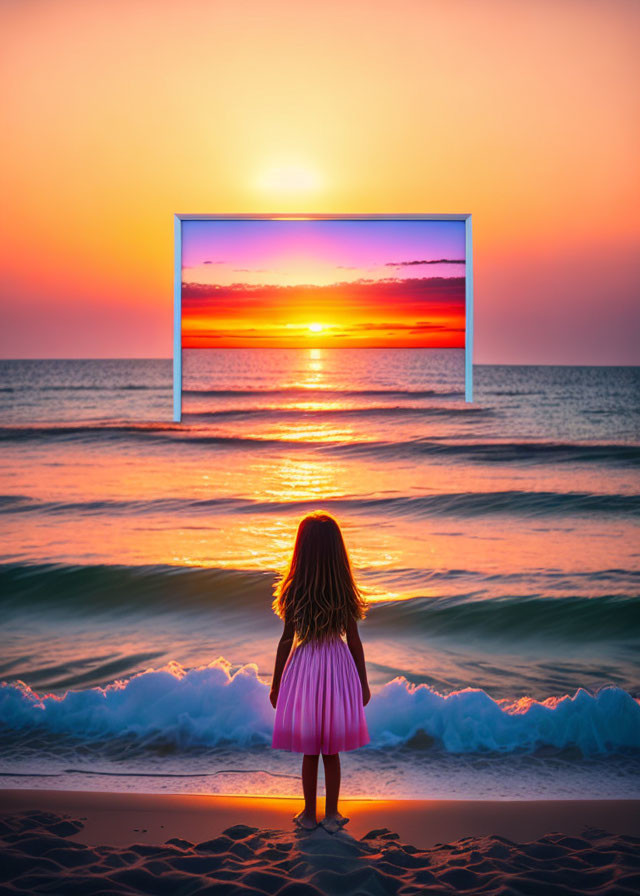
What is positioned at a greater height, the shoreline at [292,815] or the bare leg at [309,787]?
A: the bare leg at [309,787]

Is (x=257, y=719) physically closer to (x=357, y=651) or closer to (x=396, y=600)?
(x=357, y=651)

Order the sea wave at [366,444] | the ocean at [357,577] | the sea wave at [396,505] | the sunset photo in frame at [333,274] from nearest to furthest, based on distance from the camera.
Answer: the ocean at [357,577]
the sunset photo in frame at [333,274]
the sea wave at [366,444]
the sea wave at [396,505]

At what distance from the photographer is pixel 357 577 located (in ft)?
15.6

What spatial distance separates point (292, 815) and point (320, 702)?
41 cm

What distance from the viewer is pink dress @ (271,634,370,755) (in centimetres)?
213

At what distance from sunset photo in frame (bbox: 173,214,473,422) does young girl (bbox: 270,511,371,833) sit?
133 centimetres

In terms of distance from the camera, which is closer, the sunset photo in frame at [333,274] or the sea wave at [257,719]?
the sea wave at [257,719]

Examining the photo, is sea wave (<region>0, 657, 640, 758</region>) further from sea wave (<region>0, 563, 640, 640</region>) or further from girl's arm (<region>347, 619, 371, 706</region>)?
sea wave (<region>0, 563, 640, 640</region>)

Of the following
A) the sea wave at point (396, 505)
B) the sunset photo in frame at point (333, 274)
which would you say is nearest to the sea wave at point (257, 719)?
the sunset photo in frame at point (333, 274)

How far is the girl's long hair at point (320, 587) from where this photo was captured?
215 cm

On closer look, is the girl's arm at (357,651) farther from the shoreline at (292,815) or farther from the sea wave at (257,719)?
the sea wave at (257,719)

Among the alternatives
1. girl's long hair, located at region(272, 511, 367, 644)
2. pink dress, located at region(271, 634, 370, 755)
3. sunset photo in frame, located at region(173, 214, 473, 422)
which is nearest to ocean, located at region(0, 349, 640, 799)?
sunset photo in frame, located at region(173, 214, 473, 422)

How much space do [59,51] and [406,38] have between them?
1.55 meters

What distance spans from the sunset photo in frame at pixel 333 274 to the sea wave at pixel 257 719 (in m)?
1.15
